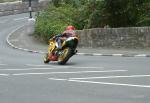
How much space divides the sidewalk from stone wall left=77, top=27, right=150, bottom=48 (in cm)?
47

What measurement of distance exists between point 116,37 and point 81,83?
1180 cm

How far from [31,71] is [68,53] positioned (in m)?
2.52

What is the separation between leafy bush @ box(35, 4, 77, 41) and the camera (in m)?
31.1

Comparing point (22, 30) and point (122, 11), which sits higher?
point (122, 11)

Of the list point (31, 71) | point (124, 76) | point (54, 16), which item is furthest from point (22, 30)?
point (124, 76)

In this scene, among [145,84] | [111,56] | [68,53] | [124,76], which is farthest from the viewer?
[111,56]

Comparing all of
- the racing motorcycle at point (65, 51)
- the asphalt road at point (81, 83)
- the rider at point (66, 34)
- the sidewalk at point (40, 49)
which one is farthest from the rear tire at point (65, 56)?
the sidewalk at point (40, 49)

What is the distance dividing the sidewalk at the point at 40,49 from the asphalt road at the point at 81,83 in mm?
2252

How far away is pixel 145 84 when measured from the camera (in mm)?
12203

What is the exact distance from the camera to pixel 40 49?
2886 centimetres

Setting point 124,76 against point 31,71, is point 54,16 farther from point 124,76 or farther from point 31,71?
point 124,76

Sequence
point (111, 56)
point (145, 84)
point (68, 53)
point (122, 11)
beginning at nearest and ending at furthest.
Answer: point (145, 84)
point (68, 53)
point (111, 56)
point (122, 11)

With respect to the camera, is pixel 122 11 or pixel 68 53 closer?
pixel 68 53

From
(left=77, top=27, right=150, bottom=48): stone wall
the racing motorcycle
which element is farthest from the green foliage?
the racing motorcycle
